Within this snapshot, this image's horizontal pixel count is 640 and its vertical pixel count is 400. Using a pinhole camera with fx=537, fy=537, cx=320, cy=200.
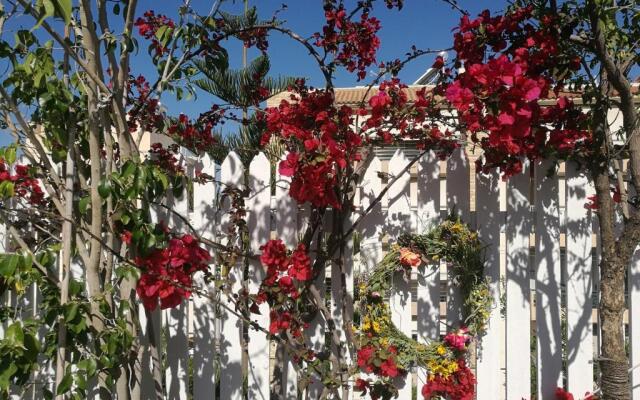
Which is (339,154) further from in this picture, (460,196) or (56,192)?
(56,192)

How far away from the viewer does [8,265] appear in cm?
180

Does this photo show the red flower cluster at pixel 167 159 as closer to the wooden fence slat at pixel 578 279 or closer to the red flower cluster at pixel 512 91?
the red flower cluster at pixel 512 91

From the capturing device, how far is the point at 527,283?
2.58 meters

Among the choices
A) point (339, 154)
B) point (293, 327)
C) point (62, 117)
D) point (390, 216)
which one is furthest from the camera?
point (390, 216)

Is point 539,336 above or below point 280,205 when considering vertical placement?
below

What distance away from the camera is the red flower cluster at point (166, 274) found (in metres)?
2.18

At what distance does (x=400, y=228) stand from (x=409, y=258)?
19 cm

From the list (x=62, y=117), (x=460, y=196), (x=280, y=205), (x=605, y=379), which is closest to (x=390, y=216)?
(x=460, y=196)

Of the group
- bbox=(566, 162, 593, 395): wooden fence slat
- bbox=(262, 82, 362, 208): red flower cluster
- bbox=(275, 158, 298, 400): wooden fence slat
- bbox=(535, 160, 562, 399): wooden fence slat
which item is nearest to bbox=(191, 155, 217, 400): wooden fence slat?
bbox=(275, 158, 298, 400): wooden fence slat

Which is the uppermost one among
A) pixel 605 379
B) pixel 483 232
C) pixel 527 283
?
pixel 483 232

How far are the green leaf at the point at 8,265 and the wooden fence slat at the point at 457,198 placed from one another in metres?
1.84

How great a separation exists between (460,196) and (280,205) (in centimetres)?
89

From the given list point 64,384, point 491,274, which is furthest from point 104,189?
point 491,274

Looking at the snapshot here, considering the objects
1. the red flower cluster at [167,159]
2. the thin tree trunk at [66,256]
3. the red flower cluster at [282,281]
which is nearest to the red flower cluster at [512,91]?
the red flower cluster at [282,281]
